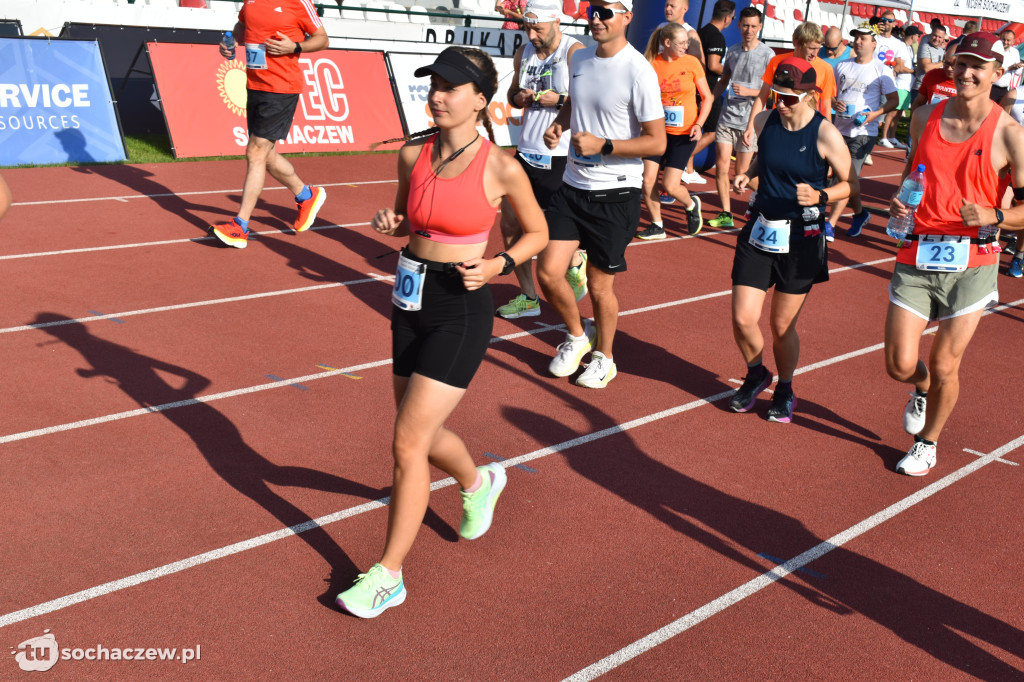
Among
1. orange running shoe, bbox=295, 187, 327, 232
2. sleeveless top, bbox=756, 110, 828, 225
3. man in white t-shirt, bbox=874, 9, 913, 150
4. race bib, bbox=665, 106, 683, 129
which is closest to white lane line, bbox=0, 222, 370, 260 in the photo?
orange running shoe, bbox=295, 187, 327, 232

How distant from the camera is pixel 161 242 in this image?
9.25 metres

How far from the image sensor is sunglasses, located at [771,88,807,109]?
221 inches

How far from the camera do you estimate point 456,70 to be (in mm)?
3600

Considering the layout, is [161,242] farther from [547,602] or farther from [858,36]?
[858,36]

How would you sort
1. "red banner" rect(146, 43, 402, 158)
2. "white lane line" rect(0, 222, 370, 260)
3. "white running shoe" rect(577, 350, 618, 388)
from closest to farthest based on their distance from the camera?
"white running shoe" rect(577, 350, 618, 388), "white lane line" rect(0, 222, 370, 260), "red banner" rect(146, 43, 402, 158)

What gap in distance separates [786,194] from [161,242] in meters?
5.98

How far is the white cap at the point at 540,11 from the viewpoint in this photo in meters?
6.96

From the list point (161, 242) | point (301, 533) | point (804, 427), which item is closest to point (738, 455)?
point (804, 427)

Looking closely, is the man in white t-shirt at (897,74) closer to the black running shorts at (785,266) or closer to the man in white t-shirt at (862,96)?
the man in white t-shirt at (862,96)

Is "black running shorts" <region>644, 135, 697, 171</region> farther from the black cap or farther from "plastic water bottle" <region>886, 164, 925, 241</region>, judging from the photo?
the black cap

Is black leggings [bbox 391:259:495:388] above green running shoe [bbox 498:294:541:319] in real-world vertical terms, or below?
above

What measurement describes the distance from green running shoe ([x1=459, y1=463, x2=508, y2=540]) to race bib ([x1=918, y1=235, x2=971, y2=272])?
99.7 inches

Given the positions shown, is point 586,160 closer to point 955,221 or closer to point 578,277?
point 578,277

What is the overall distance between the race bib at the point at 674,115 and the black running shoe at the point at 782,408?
469 centimetres
